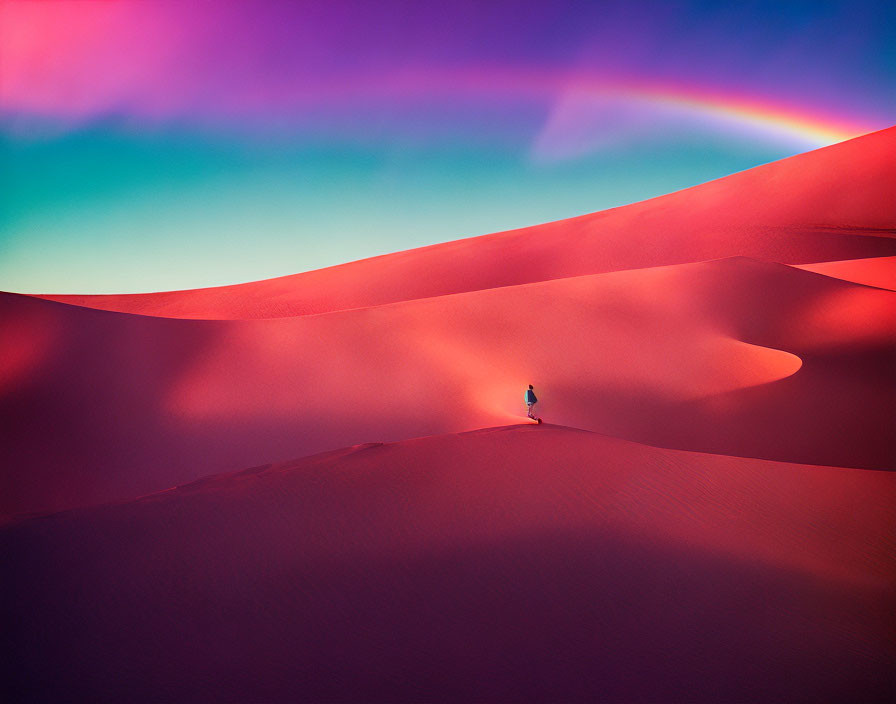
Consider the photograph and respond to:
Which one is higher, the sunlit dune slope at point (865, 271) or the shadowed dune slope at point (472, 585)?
the sunlit dune slope at point (865, 271)

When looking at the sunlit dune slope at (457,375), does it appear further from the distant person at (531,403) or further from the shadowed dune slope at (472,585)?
the shadowed dune slope at (472,585)

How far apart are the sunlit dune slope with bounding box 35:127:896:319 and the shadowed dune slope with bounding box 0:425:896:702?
1482 cm

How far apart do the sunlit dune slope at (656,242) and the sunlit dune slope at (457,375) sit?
7.46 m

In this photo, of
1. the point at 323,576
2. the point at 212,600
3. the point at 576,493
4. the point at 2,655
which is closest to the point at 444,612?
the point at 323,576

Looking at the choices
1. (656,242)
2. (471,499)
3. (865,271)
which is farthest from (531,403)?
(656,242)

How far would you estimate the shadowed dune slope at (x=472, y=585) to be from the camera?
280 cm

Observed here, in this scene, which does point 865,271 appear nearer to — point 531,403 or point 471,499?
point 531,403

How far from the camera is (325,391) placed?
34.6ft

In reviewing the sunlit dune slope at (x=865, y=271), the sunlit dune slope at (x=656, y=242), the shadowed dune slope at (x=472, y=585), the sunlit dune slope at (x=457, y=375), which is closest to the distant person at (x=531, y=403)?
the sunlit dune slope at (x=457, y=375)

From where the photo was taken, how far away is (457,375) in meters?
10.7

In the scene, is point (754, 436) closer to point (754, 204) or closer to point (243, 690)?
point (243, 690)

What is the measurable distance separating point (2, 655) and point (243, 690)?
1.37 meters

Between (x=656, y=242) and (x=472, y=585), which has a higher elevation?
(x=656, y=242)

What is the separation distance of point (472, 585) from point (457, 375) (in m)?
7.31
